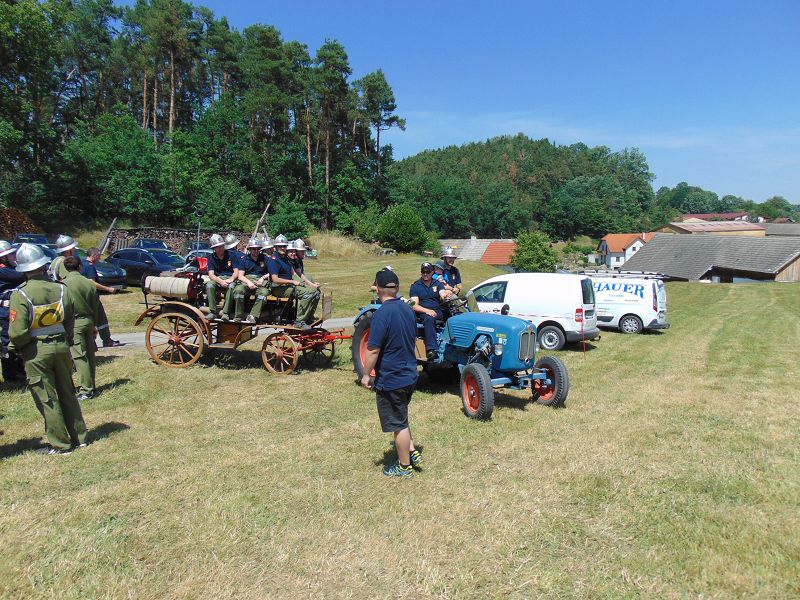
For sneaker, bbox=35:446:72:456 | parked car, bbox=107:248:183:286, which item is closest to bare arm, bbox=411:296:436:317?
sneaker, bbox=35:446:72:456

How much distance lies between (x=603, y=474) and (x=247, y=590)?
11.4 ft

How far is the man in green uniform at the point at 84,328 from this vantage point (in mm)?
7605

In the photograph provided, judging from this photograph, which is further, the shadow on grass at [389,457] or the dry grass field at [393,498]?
the shadow on grass at [389,457]

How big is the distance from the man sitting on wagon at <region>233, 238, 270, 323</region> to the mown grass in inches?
227

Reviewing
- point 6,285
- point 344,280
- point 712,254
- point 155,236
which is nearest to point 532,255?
point 712,254

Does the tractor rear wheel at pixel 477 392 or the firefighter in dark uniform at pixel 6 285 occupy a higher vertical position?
the firefighter in dark uniform at pixel 6 285

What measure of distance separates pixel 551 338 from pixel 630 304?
187 inches

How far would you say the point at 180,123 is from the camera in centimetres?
5753

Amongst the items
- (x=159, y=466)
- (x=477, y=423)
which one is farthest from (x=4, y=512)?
(x=477, y=423)

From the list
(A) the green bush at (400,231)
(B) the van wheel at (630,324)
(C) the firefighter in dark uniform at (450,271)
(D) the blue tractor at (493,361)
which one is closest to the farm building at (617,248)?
(A) the green bush at (400,231)

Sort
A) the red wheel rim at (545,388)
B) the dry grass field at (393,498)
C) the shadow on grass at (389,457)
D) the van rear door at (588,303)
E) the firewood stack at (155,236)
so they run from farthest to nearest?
the firewood stack at (155,236)
the van rear door at (588,303)
the red wheel rim at (545,388)
the shadow on grass at (389,457)
the dry grass field at (393,498)

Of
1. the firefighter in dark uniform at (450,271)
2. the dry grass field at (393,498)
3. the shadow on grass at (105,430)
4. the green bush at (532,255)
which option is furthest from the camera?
the green bush at (532,255)

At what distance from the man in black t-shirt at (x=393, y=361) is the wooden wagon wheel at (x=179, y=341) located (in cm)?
496

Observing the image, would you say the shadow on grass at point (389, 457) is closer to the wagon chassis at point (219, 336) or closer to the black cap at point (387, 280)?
the black cap at point (387, 280)
